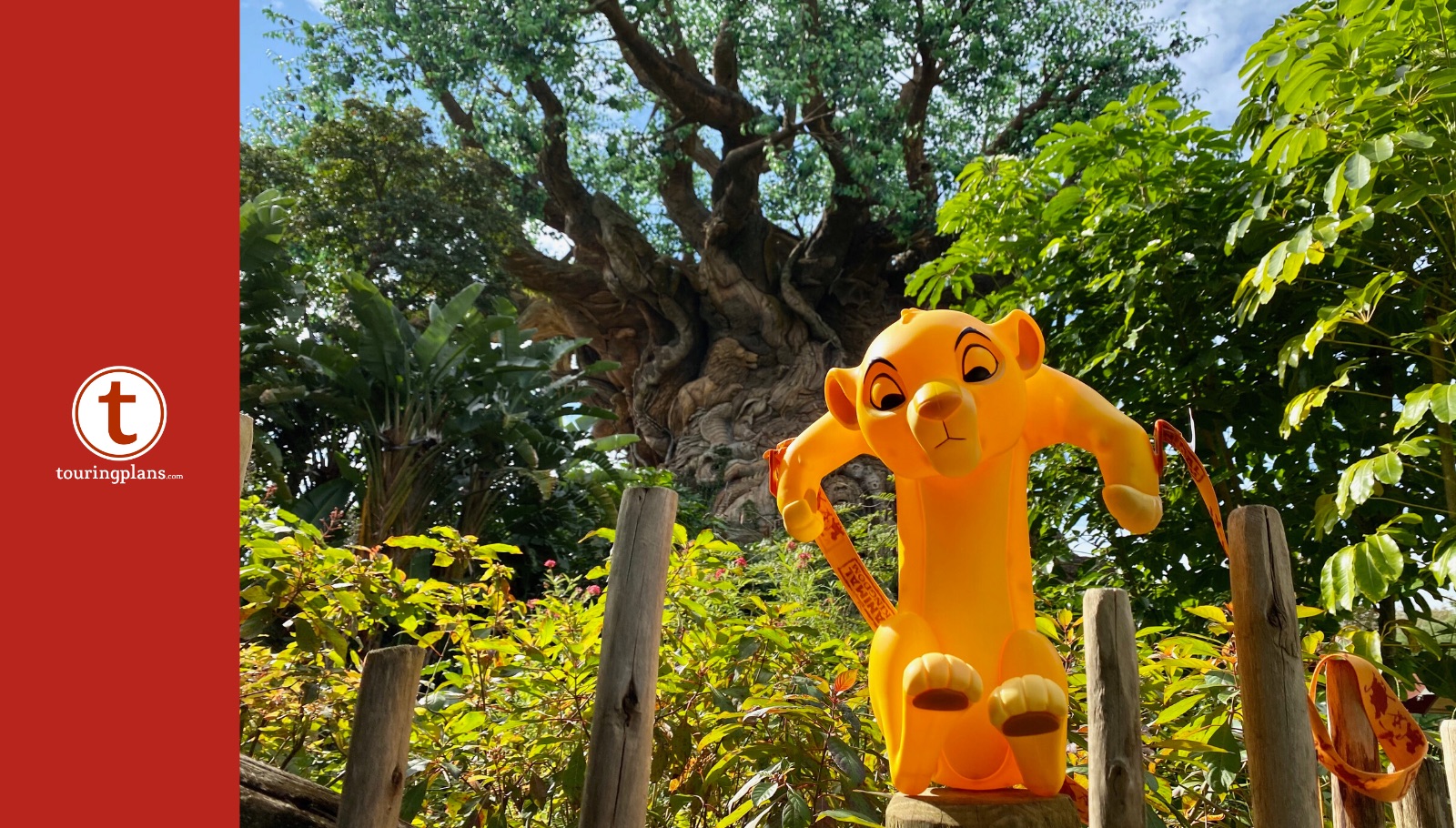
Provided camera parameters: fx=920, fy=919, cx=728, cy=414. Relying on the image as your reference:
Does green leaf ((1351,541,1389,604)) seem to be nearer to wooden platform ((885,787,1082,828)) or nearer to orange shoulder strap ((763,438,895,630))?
wooden platform ((885,787,1082,828))

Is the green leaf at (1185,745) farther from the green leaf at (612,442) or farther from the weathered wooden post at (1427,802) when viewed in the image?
the green leaf at (612,442)

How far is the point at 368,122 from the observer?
→ 1030 cm

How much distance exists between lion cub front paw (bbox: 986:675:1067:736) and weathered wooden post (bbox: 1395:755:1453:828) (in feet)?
2.58

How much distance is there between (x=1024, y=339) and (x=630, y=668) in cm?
88

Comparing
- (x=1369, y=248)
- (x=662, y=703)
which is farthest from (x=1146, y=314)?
(x=662, y=703)

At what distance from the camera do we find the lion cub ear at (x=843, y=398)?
1671 millimetres

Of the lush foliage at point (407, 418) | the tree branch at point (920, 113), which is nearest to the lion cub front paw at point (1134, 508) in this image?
the lush foliage at point (407, 418)
